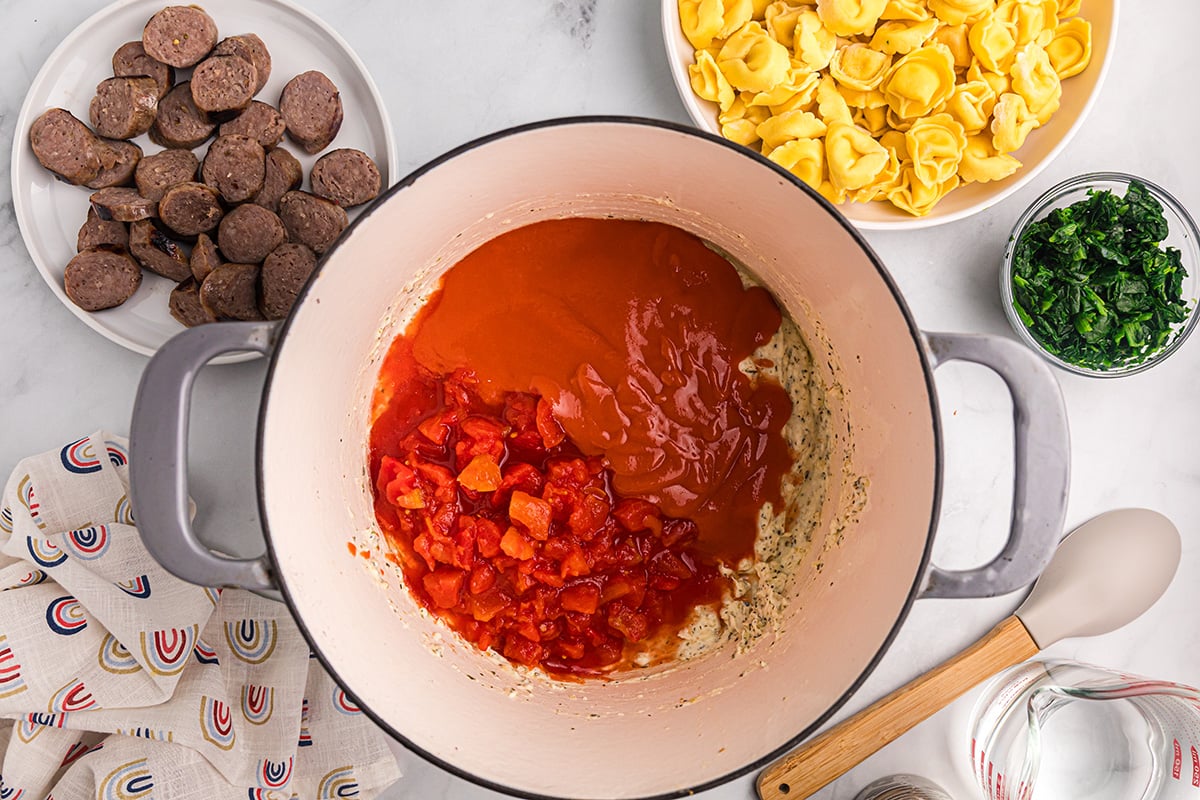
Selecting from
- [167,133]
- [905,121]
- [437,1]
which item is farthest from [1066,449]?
[167,133]

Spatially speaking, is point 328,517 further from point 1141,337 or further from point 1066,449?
point 1141,337

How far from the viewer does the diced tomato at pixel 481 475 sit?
1271mm

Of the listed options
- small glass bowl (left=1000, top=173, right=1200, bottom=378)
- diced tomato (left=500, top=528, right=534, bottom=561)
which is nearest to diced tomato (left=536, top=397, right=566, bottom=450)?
diced tomato (left=500, top=528, right=534, bottom=561)

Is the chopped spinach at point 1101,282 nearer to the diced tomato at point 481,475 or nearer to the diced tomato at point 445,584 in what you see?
the diced tomato at point 481,475

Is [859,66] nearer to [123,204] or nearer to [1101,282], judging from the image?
[1101,282]

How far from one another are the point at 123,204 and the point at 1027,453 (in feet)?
4.22

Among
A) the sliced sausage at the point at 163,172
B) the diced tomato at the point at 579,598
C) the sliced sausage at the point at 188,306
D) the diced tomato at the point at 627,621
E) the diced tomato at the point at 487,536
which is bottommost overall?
the diced tomato at the point at 627,621

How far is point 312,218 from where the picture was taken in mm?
1384

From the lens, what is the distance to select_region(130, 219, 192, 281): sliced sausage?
54.6 inches

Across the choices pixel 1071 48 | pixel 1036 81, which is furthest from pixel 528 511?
pixel 1071 48

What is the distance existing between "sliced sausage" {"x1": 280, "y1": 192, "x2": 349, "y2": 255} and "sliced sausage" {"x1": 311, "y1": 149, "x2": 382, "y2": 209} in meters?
0.02

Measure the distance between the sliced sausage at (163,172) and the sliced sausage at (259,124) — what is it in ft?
0.25

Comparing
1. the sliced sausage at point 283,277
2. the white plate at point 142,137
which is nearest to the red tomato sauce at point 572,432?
the sliced sausage at point 283,277

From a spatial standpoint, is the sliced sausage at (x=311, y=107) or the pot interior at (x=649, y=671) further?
the sliced sausage at (x=311, y=107)
